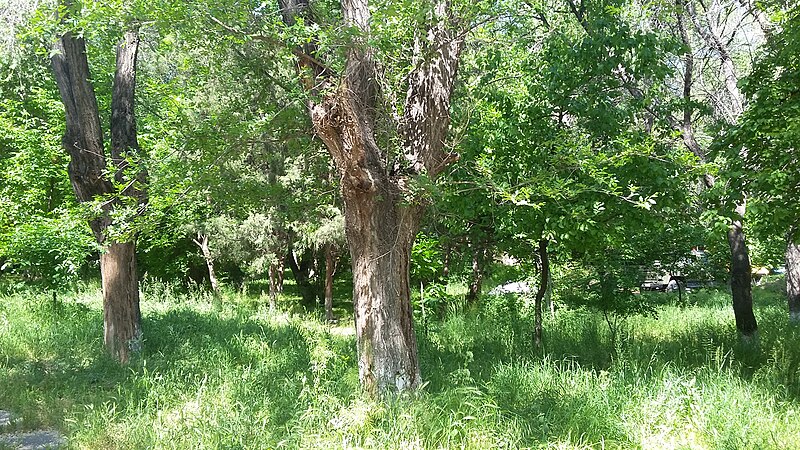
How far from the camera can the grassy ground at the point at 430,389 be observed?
4453 millimetres

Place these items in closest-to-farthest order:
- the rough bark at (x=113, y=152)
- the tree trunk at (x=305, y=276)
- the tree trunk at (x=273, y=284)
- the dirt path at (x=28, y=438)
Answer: the dirt path at (x=28, y=438) → the rough bark at (x=113, y=152) → the tree trunk at (x=273, y=284) → the tree trunk at (x=305, y=276)

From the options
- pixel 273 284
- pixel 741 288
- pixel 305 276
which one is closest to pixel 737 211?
pixel 741 288

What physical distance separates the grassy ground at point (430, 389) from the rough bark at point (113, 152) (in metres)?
0.55

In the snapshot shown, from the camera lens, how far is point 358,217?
18.0ft

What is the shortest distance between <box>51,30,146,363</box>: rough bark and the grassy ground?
551 mm

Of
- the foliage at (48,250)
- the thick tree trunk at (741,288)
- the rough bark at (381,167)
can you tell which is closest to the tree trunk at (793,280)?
the thick tree trunk at (741,288)

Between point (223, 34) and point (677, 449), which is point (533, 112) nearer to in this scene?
point (223, 34)

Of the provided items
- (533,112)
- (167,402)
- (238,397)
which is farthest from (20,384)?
(533,112)

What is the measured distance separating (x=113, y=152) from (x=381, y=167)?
466 centimetres

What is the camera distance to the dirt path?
5027mm

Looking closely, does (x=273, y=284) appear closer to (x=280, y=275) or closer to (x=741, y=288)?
(x=280, y=275)

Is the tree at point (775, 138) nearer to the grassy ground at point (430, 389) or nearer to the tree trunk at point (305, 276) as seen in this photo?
the grassy ground at point (430, 389)

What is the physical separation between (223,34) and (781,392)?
6331 millimetres

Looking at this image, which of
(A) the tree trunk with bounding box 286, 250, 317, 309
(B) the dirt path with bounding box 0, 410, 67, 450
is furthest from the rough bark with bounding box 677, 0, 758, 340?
(A) the tree trunk with bounding box 286, 250, 317, 309
